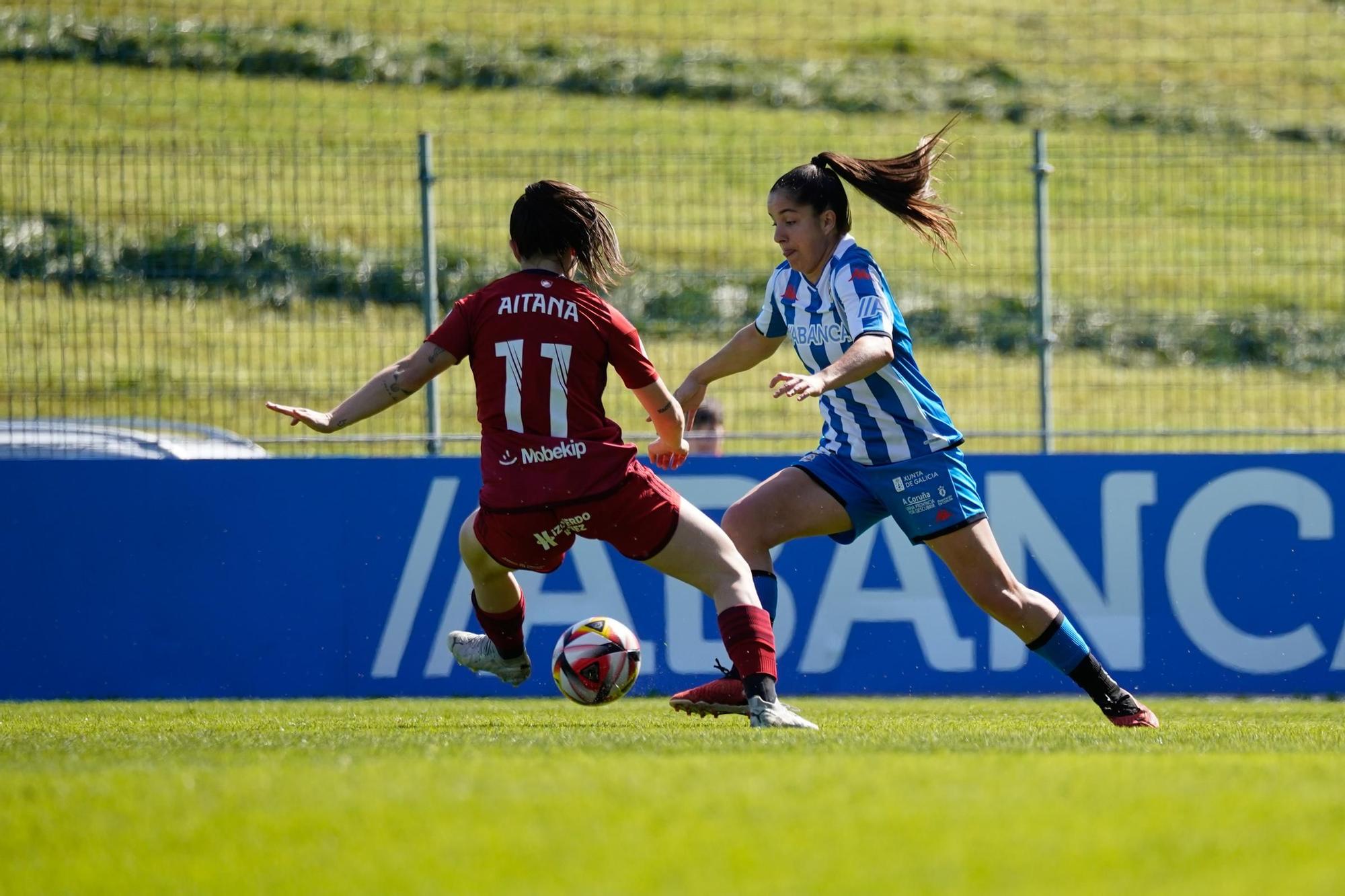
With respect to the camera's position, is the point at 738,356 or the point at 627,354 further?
the point at 738,356

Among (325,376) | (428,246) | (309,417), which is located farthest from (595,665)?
(325,376)

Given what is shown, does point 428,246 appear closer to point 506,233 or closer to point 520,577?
point 520,577

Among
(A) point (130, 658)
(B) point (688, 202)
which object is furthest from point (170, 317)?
(B) point (688, 202)

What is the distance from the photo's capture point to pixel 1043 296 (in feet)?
31.9

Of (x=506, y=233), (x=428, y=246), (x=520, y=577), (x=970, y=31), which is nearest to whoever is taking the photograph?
(x=520, y=577)

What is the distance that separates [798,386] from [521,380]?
37.1 inches

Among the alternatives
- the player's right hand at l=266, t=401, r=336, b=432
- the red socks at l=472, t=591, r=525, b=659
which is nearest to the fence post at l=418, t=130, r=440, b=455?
the red socks at l=472, t=591, r=525, b=659

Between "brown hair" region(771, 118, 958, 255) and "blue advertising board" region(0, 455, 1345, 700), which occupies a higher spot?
"brown hair" region(771, 118, 958, 255)

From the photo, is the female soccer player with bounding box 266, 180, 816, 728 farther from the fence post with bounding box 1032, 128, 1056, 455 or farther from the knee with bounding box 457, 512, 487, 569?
the fence post with bounding box 1032, 128, 1056, 455

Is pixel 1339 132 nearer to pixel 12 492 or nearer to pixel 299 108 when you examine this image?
pixel 299 108

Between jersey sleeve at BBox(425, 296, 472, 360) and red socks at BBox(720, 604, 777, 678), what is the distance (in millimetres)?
1291

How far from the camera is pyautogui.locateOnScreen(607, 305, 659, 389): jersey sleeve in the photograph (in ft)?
18.4

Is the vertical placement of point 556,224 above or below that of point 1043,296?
above

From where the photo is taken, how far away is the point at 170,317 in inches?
395
